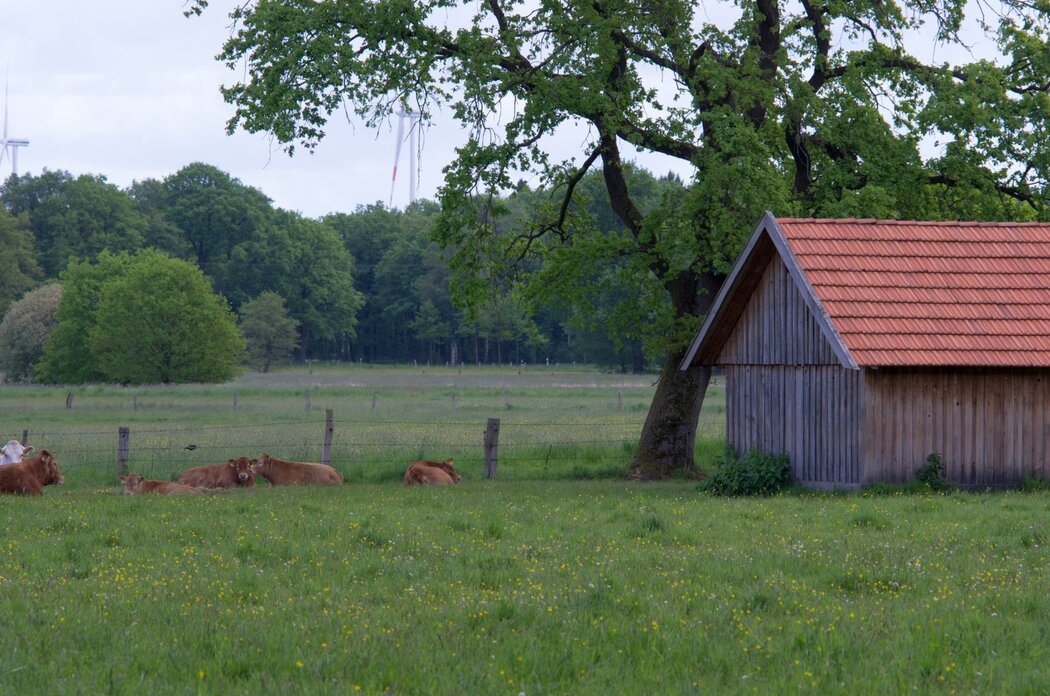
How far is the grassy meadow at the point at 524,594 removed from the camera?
7.59 meters

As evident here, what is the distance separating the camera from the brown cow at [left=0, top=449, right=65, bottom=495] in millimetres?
19969

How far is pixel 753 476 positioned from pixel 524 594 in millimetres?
10885

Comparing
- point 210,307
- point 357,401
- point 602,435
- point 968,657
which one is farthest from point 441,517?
point 210,307

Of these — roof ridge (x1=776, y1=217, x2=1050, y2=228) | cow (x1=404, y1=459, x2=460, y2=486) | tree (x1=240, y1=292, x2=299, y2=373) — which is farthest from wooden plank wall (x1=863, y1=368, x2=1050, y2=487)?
tree (x1=240, y1=292, x2=299, y2=373)

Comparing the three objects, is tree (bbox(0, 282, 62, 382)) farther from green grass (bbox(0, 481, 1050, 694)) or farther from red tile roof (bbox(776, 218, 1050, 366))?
green grass (bbox(0, 481, 1050, 694))

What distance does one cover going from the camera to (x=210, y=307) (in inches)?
2576

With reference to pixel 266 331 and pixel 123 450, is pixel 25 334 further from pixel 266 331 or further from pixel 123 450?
pixel 123 450

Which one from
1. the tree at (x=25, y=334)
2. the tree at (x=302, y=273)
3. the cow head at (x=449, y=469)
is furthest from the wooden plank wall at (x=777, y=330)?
the tree at (x=302, y=273)

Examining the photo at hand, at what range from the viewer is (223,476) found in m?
22.1

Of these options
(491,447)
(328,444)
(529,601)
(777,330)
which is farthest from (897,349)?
(328,444)

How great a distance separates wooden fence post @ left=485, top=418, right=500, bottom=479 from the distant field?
29 centimetres

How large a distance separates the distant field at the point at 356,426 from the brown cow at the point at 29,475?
1.99 meters

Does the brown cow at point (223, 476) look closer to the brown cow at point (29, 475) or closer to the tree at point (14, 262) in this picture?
the brown cow at point (29, 475)

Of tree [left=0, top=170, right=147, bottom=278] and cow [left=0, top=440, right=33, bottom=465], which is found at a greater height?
tree [left=0, top=170, right=147, bottom=278]
